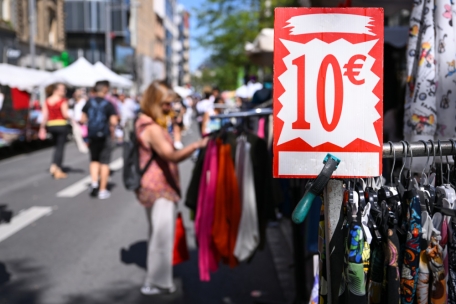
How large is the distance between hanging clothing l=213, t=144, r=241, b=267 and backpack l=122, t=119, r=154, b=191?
3.10ft

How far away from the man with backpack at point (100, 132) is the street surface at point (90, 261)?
320 millimetres

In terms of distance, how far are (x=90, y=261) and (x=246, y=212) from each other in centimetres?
257

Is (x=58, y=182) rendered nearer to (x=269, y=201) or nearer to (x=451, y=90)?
(x=269, y=201)

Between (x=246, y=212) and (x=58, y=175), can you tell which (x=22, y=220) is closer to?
(x=58, y=175)

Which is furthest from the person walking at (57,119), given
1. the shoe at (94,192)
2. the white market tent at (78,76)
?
the white market tent at (78,76)

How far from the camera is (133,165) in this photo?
5.12m

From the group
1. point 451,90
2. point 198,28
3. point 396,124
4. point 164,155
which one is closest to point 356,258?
point 451,90

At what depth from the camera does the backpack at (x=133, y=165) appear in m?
5.02

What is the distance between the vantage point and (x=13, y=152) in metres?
17.2

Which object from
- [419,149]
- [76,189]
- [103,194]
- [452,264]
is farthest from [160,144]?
[76,189]

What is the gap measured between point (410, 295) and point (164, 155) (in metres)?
3.05

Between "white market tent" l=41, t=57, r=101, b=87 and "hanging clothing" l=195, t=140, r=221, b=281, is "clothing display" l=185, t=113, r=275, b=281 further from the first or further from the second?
"white market tent" l=41, t=57, r=101, b=87

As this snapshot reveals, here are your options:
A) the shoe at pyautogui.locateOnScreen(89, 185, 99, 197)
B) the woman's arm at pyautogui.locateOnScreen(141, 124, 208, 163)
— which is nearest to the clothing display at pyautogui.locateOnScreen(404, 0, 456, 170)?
the woman's arm at pyautogui.locateOnScreen(141, 124, 208, 163)

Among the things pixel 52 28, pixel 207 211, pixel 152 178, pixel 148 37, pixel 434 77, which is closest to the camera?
pixel 434 77
